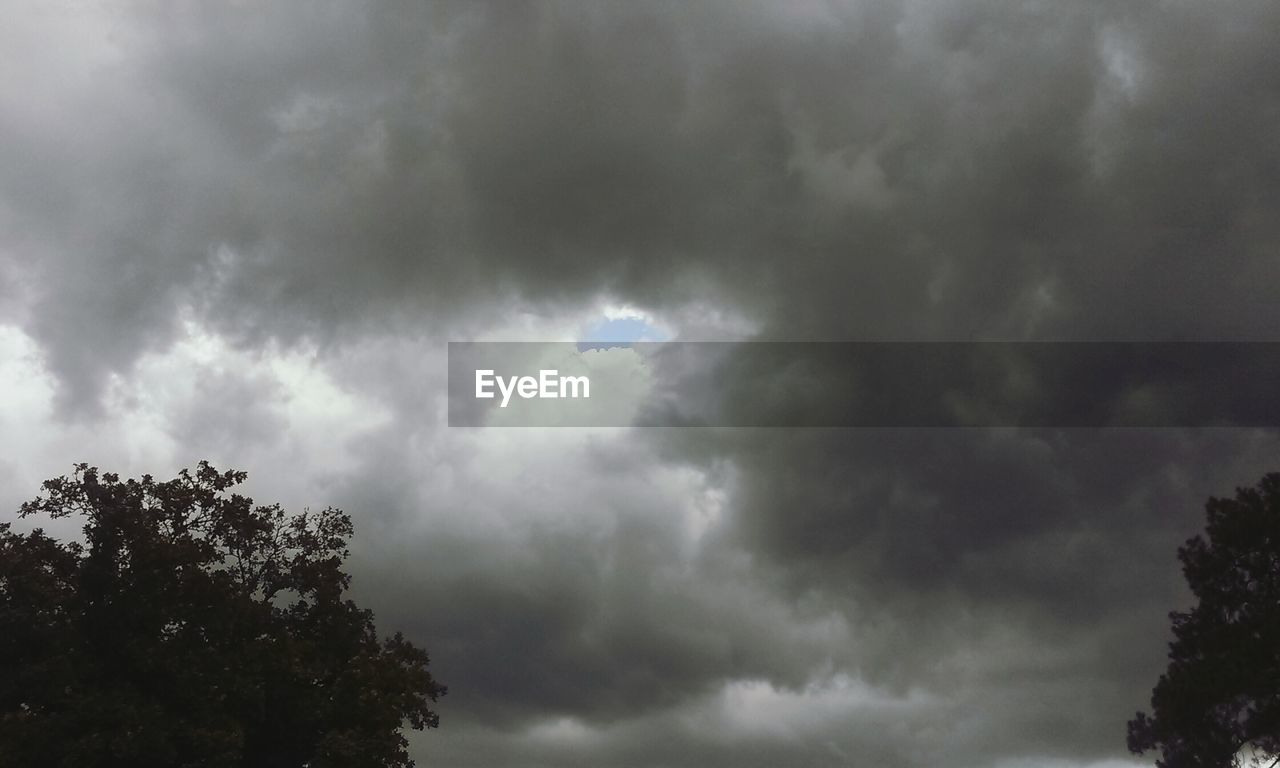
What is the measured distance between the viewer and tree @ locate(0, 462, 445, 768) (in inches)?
1224

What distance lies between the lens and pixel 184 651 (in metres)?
33.4

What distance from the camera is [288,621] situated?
3700cm

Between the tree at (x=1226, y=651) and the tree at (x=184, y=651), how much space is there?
2524 centimetres

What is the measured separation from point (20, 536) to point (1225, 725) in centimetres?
3935

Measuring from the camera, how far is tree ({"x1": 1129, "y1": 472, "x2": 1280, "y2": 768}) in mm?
33219

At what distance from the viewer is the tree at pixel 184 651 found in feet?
102

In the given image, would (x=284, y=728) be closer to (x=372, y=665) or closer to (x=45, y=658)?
(x=372, y=665)

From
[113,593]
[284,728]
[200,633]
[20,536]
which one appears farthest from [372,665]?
[20,536]

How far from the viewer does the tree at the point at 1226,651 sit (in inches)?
1308

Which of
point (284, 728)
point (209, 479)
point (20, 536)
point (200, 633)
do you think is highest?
point (209, 479)

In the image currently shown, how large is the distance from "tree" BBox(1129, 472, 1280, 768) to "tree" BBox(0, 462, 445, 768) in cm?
2524

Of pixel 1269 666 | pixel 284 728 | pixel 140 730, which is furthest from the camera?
pixel 284 728

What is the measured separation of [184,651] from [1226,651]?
3356 centimetres

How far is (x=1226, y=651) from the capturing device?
112ft
